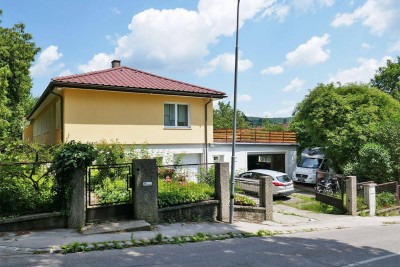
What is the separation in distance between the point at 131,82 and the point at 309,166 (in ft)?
50.1

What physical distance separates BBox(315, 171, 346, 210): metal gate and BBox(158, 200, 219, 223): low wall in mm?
7690

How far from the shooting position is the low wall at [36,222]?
26.9 feet

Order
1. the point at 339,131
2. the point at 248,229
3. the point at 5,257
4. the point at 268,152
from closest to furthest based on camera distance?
the point at 5,257 < the point at 248,229 < the point at 339,131 < the point at 268,152

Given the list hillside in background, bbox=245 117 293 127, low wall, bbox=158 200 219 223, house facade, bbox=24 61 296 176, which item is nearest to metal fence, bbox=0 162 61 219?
low wall, bbox=158 200 219 223

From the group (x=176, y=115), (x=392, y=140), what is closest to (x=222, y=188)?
(x=176, y=115)

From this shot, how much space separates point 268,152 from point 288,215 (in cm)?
1198

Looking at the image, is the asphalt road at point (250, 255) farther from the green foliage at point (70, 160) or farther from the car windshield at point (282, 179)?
the car windshield at point (282, 179)

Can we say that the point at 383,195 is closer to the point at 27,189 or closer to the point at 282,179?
the point at 282,179

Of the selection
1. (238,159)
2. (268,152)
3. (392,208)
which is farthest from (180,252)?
(268,152)

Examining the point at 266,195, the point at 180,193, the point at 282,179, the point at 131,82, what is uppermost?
the point at 131,82

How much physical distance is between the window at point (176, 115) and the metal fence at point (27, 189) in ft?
36.9

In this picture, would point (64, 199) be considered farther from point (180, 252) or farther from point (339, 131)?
point (339, 131)

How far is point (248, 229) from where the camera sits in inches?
428

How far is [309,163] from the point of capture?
87.8ft
